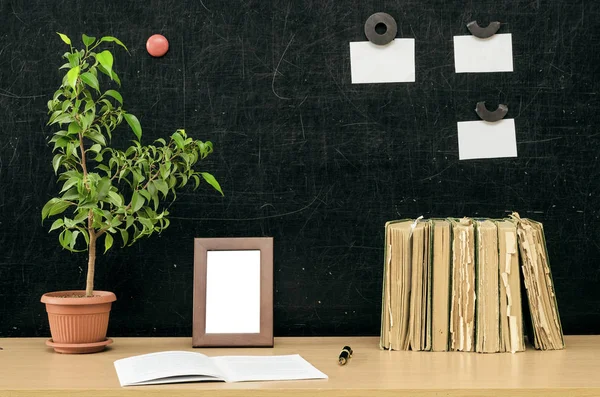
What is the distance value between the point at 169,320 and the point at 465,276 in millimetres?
709

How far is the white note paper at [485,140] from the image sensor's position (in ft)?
5.69

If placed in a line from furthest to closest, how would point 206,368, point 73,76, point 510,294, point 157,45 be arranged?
point 157,45 → point 510,294 → point 73,76 → point 206,368

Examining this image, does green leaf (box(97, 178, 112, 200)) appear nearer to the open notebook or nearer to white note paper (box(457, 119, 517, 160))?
the open notebook

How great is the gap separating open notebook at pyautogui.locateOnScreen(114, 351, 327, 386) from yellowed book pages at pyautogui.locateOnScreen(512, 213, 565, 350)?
493 millimetres

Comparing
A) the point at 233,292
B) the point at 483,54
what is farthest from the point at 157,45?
the point at 483,54

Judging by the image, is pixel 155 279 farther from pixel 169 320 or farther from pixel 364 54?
pixel 364 54

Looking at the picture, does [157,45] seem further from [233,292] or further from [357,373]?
[357,373]

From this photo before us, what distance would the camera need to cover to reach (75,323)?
4.86ft

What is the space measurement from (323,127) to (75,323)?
722 millimetres

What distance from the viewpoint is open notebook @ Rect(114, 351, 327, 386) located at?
4.00ft

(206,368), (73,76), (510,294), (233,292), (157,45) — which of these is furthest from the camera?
(157,45)

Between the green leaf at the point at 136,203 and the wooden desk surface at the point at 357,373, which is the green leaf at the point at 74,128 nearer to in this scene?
the green leaf at the point at 136,203

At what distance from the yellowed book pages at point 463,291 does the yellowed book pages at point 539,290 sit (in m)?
0.11

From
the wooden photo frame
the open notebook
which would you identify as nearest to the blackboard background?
the wooden photo frame
